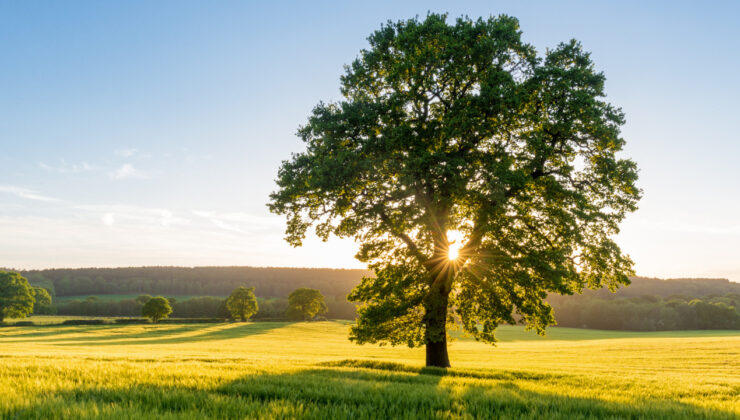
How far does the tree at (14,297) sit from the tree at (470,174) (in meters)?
88.1

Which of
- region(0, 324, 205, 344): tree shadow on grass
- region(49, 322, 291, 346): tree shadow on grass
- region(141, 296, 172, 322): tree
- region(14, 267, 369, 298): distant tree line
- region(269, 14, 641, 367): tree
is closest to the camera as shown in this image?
region(269, 14, 641, 367): tree

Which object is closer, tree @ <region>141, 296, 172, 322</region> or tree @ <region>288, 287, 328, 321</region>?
tree @ <region>141, 296, 172, 322</region>

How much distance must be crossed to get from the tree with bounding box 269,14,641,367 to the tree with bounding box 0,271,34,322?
289 ft

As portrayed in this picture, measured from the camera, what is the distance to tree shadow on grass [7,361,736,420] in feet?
16.9

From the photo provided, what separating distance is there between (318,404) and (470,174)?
11.2 meters

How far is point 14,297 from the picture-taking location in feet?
254

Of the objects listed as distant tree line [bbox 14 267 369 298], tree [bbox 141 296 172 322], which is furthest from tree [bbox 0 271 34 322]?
distant tree line [bbox 14 267 369 298]

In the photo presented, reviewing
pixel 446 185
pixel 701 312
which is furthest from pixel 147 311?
pixel 701 312

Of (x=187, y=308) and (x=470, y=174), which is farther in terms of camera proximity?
(x=187, y=308)

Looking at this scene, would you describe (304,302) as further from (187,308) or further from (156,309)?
(187,308)

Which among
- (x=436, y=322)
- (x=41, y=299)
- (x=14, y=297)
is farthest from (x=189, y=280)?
(x=436, y=322)

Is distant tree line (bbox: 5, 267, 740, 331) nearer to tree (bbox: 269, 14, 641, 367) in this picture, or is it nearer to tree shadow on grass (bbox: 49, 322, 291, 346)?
tree shadow on grass (bbox: 49, 322, 291, 346)

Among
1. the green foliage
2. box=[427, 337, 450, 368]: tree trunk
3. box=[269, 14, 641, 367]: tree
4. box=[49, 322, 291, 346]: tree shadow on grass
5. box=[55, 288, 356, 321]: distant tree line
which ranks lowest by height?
box=[55, 288, 356, 321]: distant tree line

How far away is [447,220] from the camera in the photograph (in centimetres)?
1617
